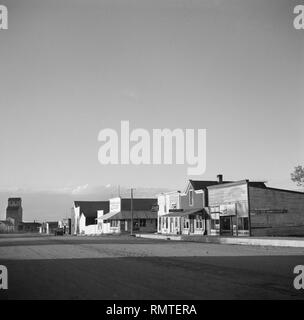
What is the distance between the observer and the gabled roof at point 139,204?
85812 millimetres

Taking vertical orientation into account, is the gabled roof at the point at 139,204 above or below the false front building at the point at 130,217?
above

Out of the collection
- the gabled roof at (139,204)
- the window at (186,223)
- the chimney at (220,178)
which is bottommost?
the window at (186,223)

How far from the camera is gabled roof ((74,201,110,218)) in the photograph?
10862 centimetres

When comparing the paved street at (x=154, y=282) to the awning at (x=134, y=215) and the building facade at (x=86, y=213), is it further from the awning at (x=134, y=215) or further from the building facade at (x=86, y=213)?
the building facade at (x=86, y=213)

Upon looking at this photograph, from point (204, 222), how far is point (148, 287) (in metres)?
43.8

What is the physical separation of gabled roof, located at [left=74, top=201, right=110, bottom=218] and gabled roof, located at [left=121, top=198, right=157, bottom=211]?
2110cm

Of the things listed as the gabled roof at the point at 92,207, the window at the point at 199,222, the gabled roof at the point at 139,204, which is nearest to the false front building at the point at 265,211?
the window at the point at 199,222

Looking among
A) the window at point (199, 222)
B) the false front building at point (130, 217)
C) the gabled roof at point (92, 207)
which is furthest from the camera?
the gabled roof at point (92, 207)

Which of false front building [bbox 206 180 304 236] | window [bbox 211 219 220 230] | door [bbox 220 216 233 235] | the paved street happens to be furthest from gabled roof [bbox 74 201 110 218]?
the paved street

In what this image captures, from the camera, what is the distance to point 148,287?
11578 mm

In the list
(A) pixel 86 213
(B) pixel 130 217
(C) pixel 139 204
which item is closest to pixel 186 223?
(B) pixel 130 217

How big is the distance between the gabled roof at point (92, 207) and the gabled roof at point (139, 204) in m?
21.1

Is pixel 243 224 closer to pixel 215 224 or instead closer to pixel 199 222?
pixel 215 224
